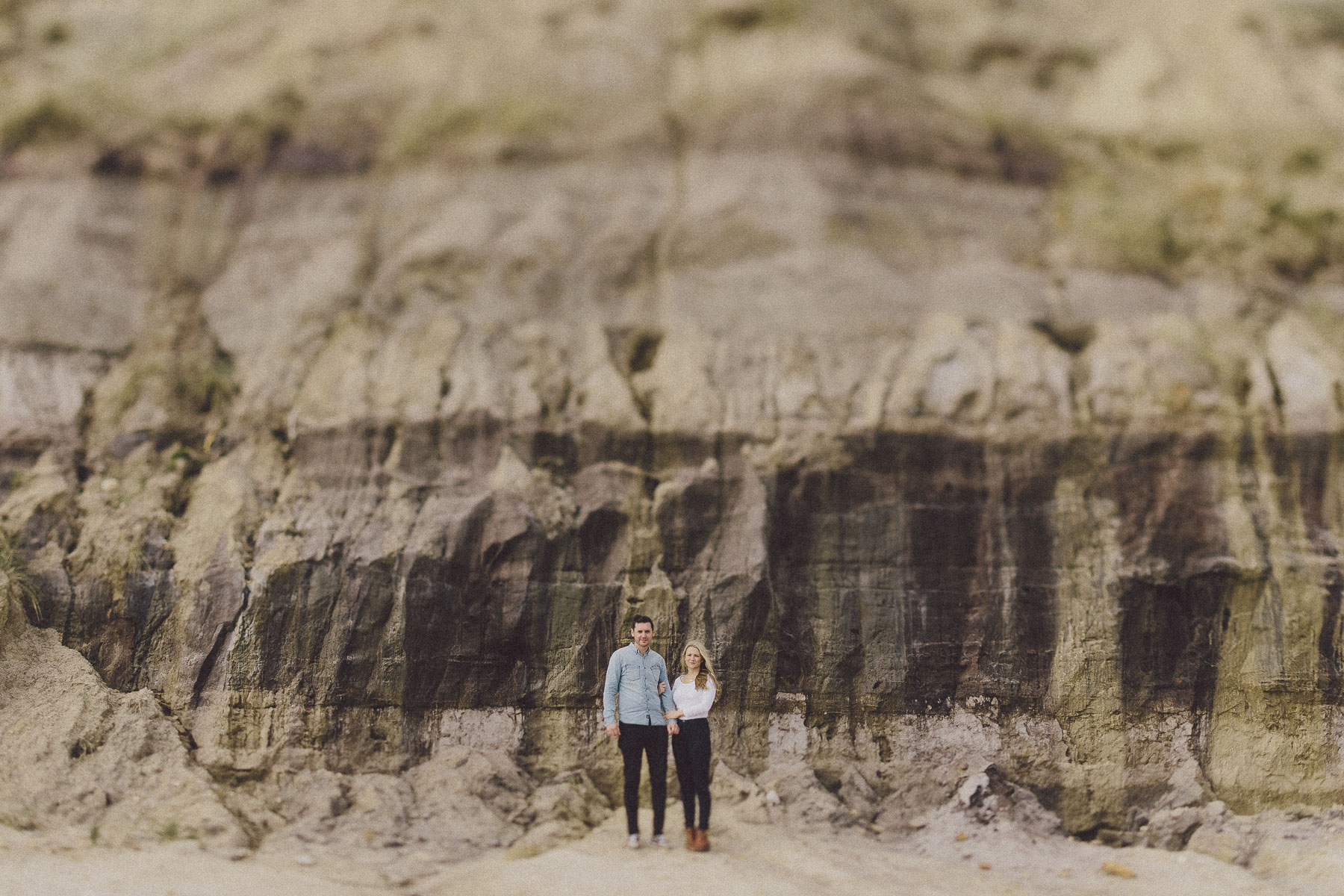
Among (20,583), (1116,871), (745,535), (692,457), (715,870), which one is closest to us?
(715,870)

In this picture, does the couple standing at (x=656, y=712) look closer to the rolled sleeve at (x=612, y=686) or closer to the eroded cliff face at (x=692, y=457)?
the rolled sleeve at (x=612, y=686)

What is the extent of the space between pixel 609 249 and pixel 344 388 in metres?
3.09

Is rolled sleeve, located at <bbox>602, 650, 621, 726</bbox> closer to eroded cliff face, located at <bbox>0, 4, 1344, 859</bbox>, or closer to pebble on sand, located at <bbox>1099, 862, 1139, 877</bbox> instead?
eroded cliff face, located at <bbox>0, 4, 1344, 859</bbox>

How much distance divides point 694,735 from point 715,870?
80 cm

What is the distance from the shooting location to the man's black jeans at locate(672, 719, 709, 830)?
6.00 m

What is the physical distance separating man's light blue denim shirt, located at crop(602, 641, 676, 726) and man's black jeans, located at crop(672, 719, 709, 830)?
0.51 ft

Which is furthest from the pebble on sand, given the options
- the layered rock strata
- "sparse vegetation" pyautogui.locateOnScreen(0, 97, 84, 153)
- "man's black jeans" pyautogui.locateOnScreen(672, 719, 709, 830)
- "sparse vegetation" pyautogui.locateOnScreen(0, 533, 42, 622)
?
"sparse vegetation" pyautogui.locateOnScreen(0, 97, 84, 153)

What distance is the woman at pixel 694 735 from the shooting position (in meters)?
6.01

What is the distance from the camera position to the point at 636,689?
600 cm

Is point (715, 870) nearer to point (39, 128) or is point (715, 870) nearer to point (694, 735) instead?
point (694, 735)

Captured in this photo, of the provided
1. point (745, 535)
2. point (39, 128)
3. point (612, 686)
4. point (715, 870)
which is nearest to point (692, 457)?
point (745, 535)

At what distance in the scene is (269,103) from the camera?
457 inches

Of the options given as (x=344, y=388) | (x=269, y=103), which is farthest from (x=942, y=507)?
(x=269, y=103)

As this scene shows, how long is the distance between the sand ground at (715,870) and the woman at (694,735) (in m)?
0.23
